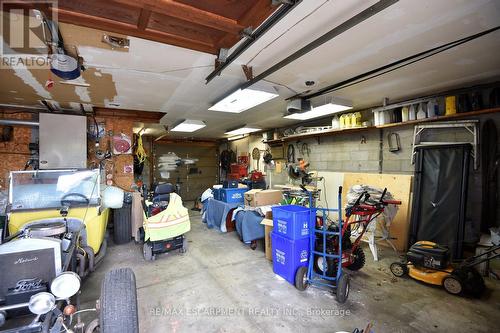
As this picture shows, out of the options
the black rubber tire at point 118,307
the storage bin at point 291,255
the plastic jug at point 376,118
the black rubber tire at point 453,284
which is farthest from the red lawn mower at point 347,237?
the black rubber tire at point 118,307

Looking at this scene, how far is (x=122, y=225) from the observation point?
4.38 metres

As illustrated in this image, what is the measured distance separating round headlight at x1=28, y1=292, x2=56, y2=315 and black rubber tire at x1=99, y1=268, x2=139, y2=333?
0.25m

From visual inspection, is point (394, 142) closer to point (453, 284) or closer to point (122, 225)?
point (453, 284)

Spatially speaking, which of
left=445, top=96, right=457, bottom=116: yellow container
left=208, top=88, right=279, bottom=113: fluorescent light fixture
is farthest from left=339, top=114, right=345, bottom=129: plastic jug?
left=208, top=88, right=279, bottom=113: fluorescent light fixture

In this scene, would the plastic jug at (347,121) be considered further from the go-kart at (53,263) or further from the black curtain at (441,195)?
the go-kart at (53,263)

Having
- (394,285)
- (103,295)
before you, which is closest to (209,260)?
(103,295)

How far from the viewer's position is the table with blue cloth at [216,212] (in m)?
4.94

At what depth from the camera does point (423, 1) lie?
1.64 meters

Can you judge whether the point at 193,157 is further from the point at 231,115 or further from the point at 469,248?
the point at 469,248

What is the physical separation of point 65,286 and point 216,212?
3979 millimetres

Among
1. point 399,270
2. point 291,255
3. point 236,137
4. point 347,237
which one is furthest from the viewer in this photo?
point 236,137

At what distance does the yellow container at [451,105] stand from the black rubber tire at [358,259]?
2.53m

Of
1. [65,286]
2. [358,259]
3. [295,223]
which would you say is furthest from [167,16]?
[358,259]

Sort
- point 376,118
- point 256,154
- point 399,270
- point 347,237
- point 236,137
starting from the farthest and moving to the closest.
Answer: point 236,137
point 256,154
point 376,118
point 399,270
point 347,237
